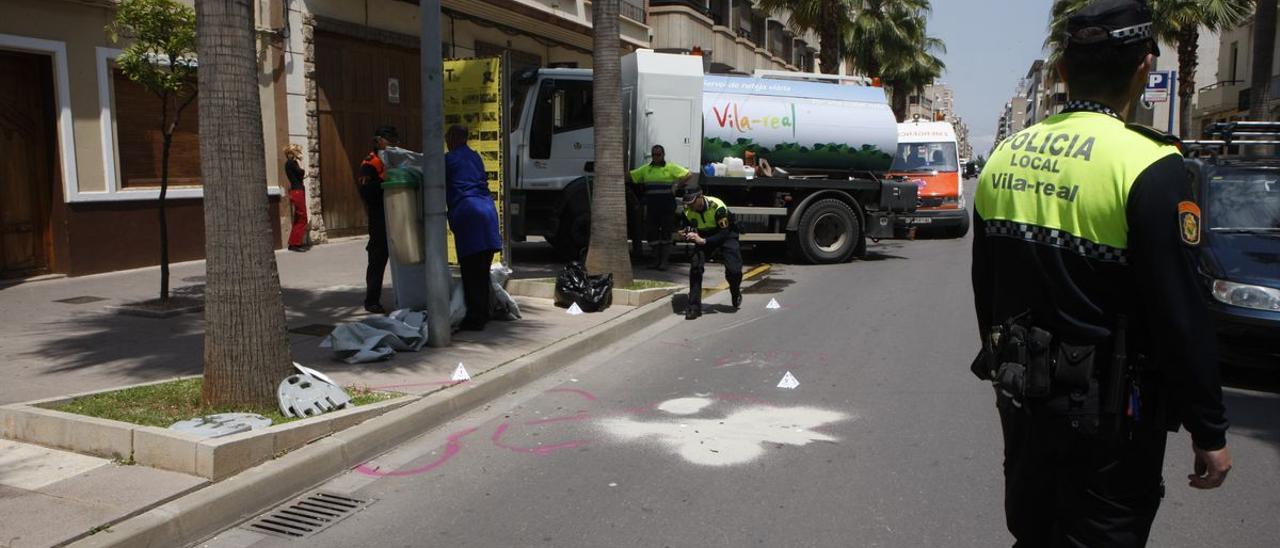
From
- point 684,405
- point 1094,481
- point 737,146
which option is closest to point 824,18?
point 737,146

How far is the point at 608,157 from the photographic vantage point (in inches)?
428

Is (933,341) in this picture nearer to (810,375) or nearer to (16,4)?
(810,375)

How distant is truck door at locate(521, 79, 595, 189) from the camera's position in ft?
45.2

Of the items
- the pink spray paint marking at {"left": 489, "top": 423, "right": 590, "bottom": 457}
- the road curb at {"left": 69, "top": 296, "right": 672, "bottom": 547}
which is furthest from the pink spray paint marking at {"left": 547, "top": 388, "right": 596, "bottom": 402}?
the pink spray paint marking at {"left": 489, "top": 423, "right": 590, "bottom": 457}

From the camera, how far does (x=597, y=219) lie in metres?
10.9

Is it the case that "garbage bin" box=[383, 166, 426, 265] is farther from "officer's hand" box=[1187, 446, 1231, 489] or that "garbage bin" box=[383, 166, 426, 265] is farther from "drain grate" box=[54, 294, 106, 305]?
"officer's hand" box=[1187, 446, 1231, 489]

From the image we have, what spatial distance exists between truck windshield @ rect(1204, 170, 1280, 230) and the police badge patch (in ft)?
21.2

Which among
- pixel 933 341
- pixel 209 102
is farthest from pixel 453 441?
pixel 933 341

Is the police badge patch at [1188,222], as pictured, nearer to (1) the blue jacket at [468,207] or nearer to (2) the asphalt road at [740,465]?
(2) the asphalt road at [740,465]

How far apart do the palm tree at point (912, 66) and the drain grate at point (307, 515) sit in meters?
38.2

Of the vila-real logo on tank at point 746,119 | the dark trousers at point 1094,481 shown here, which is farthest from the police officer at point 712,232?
the dark trousers at point 1094,481

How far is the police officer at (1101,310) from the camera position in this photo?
2.38 meters

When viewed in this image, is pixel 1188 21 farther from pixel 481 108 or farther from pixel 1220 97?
pixel 481 108

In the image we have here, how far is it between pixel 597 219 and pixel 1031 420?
844 cm
